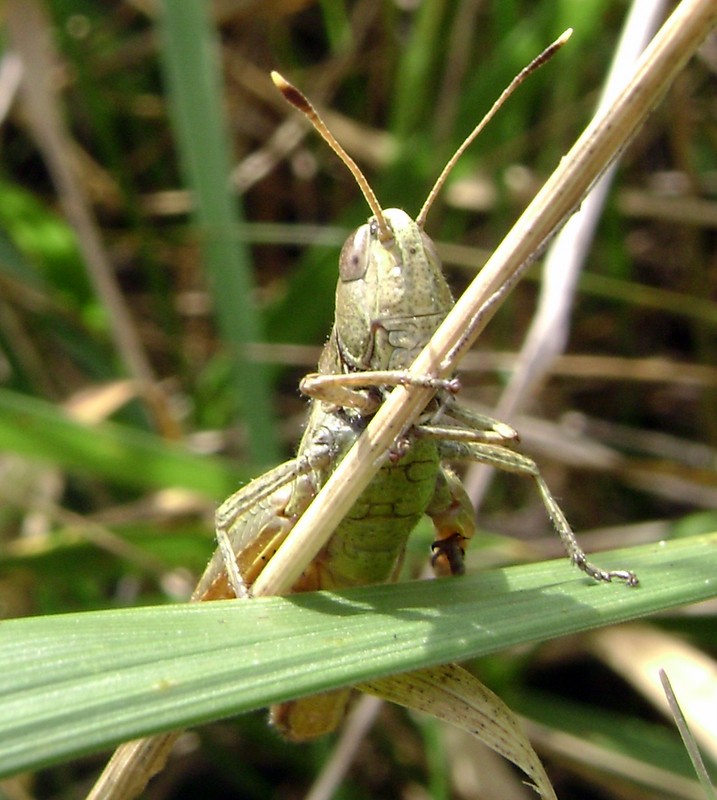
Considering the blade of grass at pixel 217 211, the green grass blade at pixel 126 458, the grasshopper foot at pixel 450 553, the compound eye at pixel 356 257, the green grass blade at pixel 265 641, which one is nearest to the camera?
the green grass blade at pixel 265 641

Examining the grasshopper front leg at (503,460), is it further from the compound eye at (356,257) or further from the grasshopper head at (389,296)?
the compound eye at (356,257)

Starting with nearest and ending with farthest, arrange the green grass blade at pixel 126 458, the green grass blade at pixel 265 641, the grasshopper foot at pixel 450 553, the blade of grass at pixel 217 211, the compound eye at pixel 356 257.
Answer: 1. the green grass blade at pixel 265 641
2. the compound eye at pixel 356 257
3. the grasshopper foot at pixel 450 553
4. the green grass blade at pixel 126 458
5. the blade of grass at pixel 217 211

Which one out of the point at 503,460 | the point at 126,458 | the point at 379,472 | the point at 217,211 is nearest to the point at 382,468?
the point at 379,472

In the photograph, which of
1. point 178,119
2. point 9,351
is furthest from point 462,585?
point 9,351

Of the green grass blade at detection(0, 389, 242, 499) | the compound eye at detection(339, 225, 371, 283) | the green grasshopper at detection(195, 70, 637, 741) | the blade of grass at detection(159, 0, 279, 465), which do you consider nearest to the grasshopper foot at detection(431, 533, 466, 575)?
the green grasshopper at detection(195, 70, 637, 741)

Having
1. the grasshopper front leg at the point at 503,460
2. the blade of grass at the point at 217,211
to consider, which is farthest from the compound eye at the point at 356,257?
the blade of grass at the point at 217,211

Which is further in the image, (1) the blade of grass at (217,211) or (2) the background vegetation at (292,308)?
(1) the blade of grass at (217,211)

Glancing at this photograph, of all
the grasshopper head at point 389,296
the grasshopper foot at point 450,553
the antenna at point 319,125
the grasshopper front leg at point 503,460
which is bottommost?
the grasshopper foot at point 450,553
